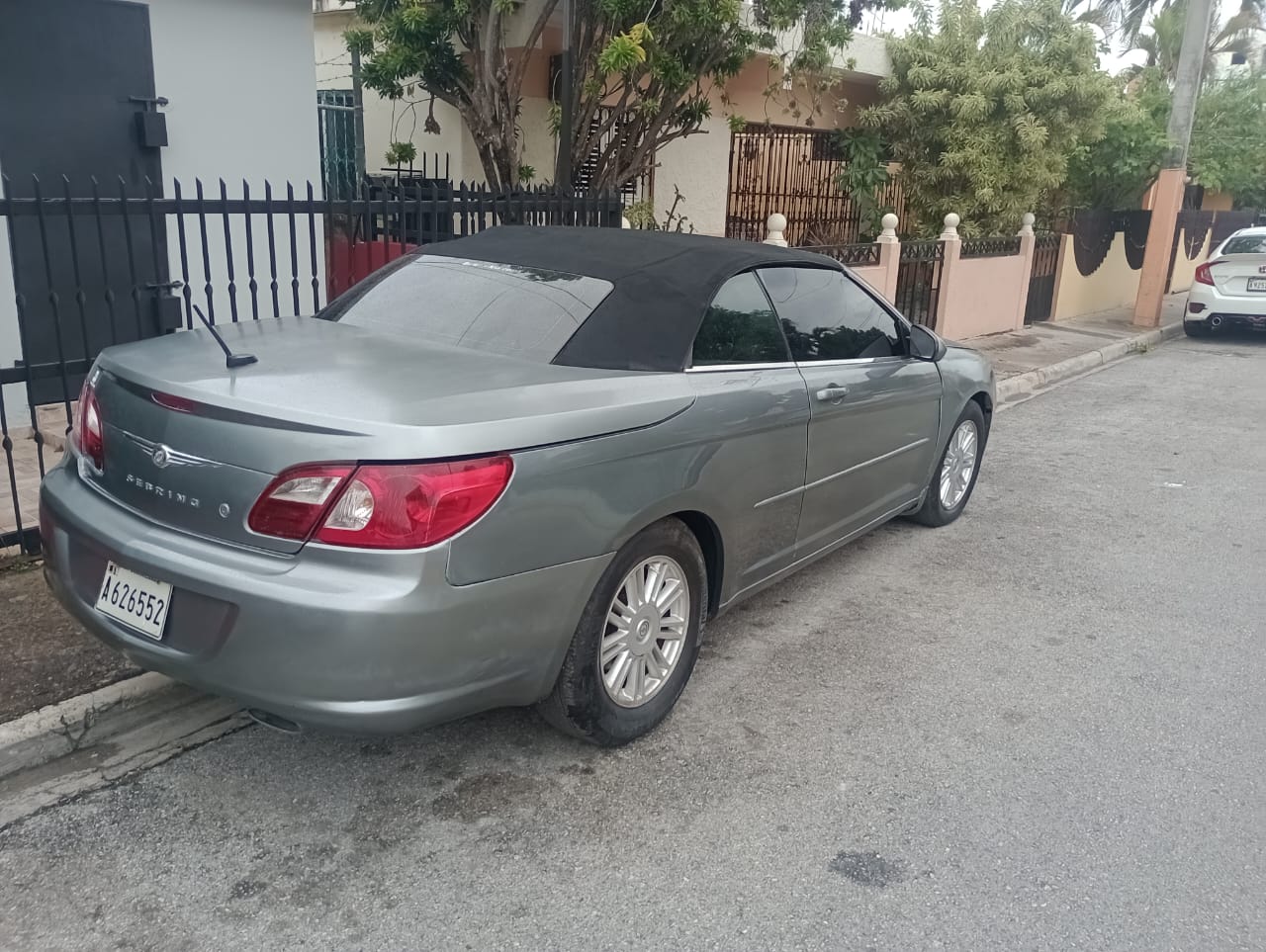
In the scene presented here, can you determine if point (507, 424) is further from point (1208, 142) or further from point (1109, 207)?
point (1208, 142)

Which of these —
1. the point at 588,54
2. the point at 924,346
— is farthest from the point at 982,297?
the point at 924,346

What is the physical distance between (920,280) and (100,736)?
10555 millimetres

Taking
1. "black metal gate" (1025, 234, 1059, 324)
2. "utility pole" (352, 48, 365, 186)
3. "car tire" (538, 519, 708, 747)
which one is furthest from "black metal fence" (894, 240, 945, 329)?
"car tire" (538, 519, 708, 747)

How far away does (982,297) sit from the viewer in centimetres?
1359

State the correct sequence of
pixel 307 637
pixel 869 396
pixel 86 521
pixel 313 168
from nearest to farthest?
pixel 307 637 → pixel 86 521 → pixel 869 396 → pixel 313 168

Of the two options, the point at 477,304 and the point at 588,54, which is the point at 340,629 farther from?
the point at 588,54

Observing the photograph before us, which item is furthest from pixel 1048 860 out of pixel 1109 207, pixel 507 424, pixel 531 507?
pixel 1109 207

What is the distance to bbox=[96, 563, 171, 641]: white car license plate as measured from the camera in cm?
284

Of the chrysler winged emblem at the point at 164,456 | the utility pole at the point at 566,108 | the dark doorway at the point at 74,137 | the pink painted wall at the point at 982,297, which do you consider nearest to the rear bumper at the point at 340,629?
the chrysler winged emblem at the point at 164,456

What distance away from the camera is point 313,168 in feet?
26.2

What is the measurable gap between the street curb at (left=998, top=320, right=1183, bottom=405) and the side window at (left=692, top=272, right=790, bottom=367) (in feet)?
22.2

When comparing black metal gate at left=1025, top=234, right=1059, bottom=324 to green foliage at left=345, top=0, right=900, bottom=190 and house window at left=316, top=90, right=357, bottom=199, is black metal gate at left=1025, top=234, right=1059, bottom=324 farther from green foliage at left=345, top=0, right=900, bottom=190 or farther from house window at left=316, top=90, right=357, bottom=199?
house window at left=316, top=90, right=357, bottom=199

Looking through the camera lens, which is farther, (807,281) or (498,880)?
(807,281)

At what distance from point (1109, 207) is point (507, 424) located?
17.3 meters
